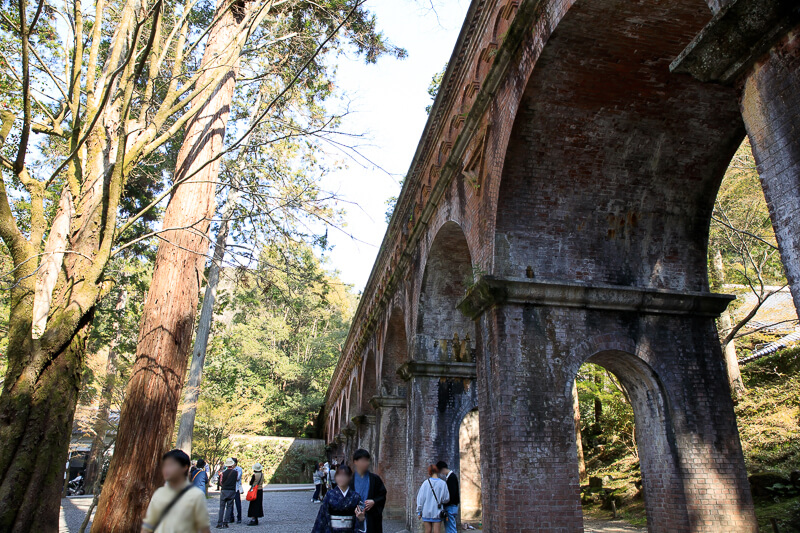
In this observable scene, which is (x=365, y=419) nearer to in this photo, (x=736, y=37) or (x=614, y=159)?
(x=614, y=159)

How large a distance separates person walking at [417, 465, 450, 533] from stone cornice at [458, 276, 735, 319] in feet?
7.25

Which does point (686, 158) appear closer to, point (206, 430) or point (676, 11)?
point (676, 11)

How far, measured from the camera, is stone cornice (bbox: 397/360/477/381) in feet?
31.7

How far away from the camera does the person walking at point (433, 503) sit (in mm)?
6461

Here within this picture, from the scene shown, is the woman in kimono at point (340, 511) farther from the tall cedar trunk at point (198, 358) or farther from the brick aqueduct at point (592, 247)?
the tall cedar trunk at point (198, 358)

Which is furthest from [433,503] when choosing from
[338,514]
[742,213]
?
[742,213]

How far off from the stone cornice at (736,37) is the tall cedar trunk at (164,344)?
3556mm

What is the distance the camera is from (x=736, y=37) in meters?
2.73

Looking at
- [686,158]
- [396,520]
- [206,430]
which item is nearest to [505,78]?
[686,158]

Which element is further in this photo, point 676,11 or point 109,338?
point 109,338

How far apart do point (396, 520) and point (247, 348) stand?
22533mm

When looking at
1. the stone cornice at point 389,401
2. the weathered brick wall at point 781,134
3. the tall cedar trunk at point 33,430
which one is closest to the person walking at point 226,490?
the stone cornice at point 389,401

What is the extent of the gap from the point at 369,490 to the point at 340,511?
2.38 ft

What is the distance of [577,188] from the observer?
6.52 metres
